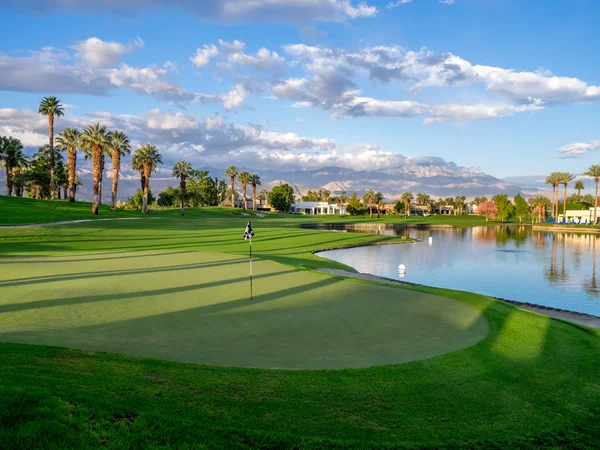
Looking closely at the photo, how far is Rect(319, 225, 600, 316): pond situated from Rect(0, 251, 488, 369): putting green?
12.5 metres

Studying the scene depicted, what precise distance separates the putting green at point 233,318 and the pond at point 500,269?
12493 millimetres

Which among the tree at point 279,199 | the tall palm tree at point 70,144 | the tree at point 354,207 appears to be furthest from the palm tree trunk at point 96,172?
the tree at point 354,207

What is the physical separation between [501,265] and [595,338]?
2835cm

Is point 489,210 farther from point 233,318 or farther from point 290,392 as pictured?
point 290,392

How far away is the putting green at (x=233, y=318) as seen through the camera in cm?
954

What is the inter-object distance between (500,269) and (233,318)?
3024 cm

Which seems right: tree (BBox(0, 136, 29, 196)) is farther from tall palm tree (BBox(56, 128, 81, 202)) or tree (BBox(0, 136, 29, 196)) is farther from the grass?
the grass

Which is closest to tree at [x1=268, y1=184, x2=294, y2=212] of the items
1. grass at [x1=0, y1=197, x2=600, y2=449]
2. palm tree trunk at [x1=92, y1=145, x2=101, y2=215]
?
palm tree trunk at [x1=92, y1=145, x2=101, y2=215]

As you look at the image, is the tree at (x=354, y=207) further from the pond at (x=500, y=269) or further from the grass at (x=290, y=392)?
the grass at (x=290, y=392)

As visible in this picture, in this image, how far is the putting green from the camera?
954cm

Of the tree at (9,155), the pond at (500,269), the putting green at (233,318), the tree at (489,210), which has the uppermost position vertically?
the tree at (9,155)

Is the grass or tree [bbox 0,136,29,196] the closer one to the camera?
the grass

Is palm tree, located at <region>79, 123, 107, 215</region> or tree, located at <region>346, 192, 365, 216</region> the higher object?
palm tree, located at <region>79, 123, 107, 215</region>

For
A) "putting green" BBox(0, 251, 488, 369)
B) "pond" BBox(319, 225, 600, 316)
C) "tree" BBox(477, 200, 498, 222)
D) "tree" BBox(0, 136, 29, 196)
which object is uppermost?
"tree" BBox(0, 136, 29, 196)
